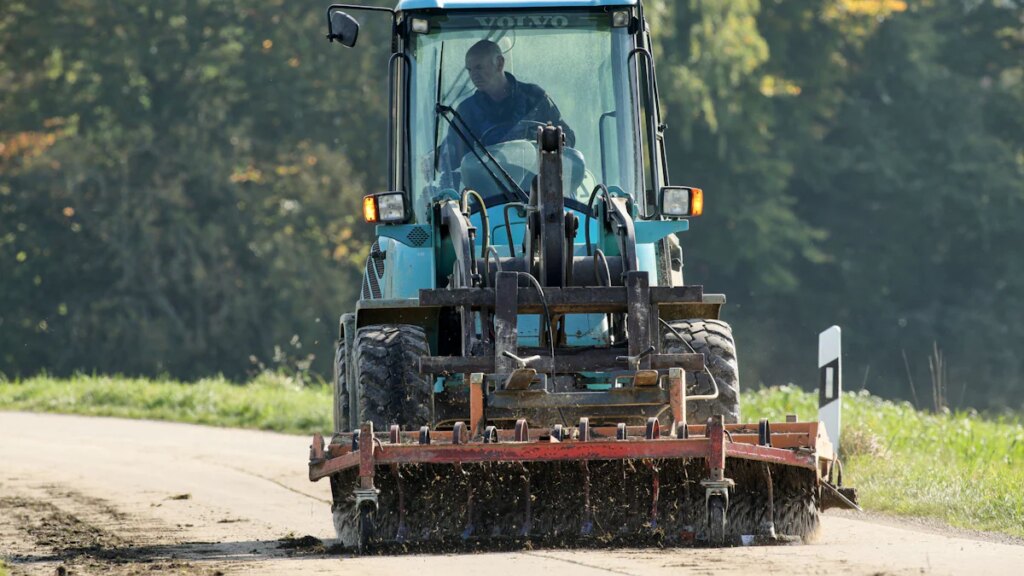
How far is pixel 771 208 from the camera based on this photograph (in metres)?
36.3

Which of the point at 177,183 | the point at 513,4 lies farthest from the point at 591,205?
the point at 177,183

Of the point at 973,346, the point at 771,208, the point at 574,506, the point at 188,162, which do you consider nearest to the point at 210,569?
the point at 574,506

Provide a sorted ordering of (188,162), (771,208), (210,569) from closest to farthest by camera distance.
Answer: (210,569), (188,162), (771,208)

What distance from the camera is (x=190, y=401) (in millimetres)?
19906

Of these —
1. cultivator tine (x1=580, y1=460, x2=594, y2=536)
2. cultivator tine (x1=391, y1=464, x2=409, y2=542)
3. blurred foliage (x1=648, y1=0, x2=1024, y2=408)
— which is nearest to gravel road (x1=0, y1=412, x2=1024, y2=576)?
cultivator tine (x1=391, y1=464, x2=409, y2=542)

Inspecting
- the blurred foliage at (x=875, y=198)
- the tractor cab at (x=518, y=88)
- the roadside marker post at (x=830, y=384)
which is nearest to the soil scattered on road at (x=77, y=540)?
the tractor cab at (x=518, y=88)

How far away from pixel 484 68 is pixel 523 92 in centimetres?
26

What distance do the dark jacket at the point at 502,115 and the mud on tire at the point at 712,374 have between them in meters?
1.54

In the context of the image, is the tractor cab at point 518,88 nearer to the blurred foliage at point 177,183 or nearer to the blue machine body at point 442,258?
the blue machine body at point 442,258

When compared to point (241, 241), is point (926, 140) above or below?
above

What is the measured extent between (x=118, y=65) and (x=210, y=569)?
89.1 ft

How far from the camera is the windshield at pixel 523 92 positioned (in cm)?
1006

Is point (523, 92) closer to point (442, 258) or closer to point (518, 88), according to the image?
point (518, 88)

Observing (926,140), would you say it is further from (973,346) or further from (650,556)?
(650,556)
